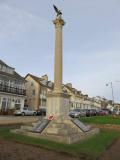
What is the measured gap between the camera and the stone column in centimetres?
1953

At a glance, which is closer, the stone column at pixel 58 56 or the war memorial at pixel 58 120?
the war memorial at pixel 58 120

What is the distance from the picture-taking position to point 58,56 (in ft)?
66.2

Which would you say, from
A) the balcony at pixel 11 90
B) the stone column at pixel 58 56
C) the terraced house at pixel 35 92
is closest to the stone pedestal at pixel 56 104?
the stone column at pixel 58 56

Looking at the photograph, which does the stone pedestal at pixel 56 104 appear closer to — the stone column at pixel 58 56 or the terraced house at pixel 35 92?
the stone column at pixel 58 56

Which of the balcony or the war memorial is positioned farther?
the balcony

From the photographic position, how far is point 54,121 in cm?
1802

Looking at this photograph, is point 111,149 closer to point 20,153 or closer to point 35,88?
point 20,153

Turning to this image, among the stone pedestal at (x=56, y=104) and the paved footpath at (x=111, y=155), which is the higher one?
the stone pedestal at (x=56, y=104)

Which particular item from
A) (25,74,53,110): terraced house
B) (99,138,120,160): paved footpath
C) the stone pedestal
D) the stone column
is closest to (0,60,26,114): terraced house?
(25,74,53,110): terraced house

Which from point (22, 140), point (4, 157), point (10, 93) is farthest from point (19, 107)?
point (4, 157)

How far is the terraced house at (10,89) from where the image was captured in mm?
50688

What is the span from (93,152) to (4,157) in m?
4.40

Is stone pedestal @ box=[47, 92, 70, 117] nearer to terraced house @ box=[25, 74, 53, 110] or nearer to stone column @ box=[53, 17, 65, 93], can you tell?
stone column @ box=[53, 17, 65, 93]

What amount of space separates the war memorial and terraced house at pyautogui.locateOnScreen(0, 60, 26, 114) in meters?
30.3
